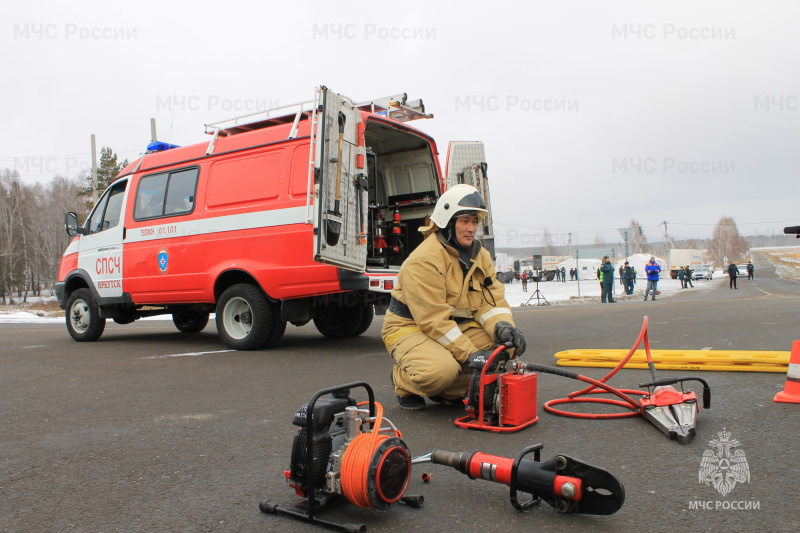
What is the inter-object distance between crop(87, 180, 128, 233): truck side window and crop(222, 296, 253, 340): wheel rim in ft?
Result: 9.36

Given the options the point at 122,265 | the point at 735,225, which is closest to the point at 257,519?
the point at 122,265

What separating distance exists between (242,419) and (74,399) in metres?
1.82

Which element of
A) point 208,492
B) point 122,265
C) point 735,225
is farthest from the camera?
point 735,225

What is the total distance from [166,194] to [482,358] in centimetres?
669

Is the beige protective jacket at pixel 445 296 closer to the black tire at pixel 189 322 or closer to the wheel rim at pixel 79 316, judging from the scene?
the wheel rim at pixel 79 316

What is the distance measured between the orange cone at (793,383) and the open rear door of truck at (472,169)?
5.30 meters

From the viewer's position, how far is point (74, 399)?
4953 mm

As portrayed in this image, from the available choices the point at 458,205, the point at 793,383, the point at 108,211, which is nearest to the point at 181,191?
the point at 108,211

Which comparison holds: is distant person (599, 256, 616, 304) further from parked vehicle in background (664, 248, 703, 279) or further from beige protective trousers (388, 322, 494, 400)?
parked vehicle in background (664, 248, 703, 279)

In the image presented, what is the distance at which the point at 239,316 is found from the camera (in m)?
8.12

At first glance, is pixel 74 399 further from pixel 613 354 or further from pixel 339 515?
pixel 613 354

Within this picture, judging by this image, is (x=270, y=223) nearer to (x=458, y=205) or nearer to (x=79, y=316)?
(x=458, y=205)

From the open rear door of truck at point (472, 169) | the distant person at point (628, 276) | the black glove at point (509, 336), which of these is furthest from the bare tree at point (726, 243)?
the black glove at point (509, 336)

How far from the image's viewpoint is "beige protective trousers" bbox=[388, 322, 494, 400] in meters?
3.97
